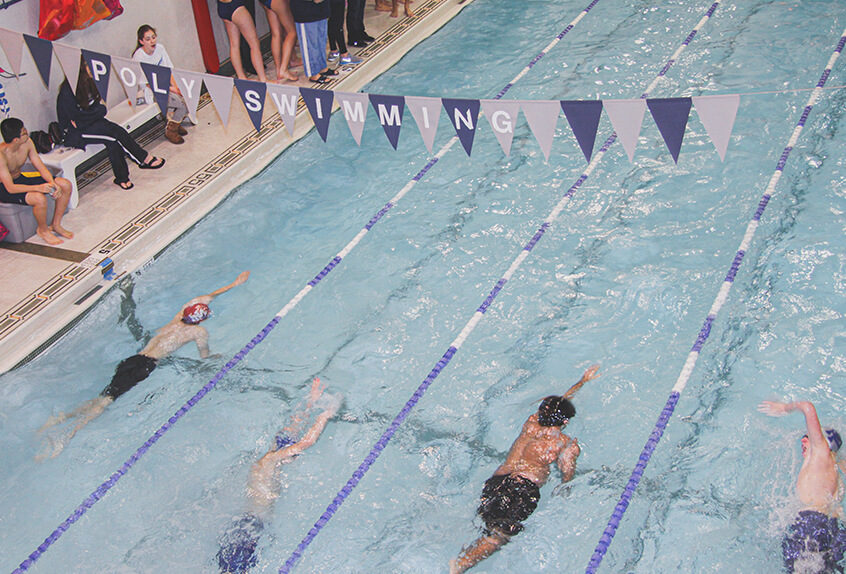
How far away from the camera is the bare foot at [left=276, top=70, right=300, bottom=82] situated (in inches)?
306

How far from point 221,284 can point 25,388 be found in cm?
143

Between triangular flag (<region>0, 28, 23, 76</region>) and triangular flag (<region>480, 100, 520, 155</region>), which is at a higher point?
triangular flag (<region>0, 28, 23, 76</region>)

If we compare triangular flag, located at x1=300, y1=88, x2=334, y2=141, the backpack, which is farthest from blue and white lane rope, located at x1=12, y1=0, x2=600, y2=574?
the backpack

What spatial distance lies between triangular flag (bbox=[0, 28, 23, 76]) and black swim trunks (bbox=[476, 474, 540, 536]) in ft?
15.1

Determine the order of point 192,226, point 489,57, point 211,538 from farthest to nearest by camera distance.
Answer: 1. point 489,57
2. point 192,226
3. point 211,538

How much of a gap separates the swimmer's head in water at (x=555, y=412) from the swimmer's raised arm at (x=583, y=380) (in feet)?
0.52

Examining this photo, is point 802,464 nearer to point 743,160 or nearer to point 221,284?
point 743,160

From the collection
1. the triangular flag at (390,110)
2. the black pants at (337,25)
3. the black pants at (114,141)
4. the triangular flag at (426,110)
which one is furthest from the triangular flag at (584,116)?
the black pants at (337,25)

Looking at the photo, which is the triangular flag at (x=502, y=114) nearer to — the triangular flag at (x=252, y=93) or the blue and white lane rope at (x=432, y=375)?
the blue and white lane rope at (x=432, y=375)

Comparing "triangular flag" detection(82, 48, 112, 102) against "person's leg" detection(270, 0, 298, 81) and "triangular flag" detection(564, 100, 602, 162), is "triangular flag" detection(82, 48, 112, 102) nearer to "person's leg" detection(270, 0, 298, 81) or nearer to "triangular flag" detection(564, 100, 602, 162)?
"person's leg" detection(270, 0, 298, 81)

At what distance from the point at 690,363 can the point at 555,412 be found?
3.30 ft

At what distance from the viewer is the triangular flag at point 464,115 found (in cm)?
470

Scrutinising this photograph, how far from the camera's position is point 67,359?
518 cm

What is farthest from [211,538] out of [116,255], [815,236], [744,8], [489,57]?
[744,8]
